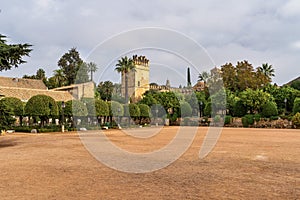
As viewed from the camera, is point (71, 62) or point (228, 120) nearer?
point (228, 120)

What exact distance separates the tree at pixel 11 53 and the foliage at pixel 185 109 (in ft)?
120

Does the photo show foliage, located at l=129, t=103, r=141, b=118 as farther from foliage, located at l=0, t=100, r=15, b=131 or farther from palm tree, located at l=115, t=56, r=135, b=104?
foliage, located at l=0, t=100, r=15, b=131

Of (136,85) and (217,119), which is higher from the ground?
(136,85)

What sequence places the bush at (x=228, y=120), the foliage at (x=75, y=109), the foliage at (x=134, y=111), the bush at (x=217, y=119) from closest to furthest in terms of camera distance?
the foliage at (x=75, y=109)
the foliage at (x=134, y=111)
the bush at (x=228, y=120)
the bush at (x=217, y=119)

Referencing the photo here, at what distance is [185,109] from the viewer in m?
50.8

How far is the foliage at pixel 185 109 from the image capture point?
50812 mm

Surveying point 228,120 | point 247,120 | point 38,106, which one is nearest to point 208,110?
point 228,120

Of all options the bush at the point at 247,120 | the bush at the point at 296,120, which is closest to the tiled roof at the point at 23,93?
the bush at the point at 247,120

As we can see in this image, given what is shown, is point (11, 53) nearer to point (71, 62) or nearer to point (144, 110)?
point (144, 110)

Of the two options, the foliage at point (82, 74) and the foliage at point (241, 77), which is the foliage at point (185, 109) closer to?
the foliage at point (241, 77)

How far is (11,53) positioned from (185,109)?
37.4 metres

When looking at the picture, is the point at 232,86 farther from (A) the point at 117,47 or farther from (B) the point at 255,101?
(A) the point at 117,47

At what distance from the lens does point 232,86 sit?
193 feet

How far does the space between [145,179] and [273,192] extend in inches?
121
